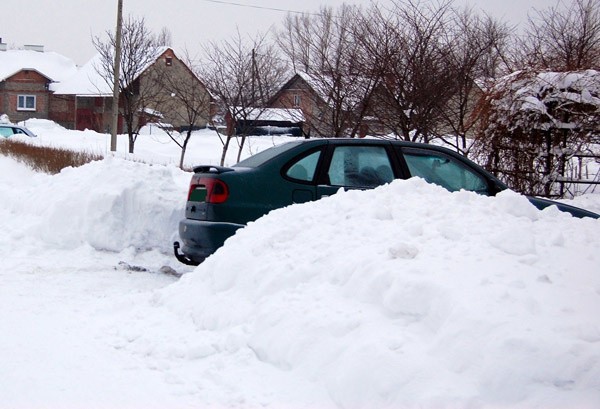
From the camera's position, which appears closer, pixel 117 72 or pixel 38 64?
pixel 117 72

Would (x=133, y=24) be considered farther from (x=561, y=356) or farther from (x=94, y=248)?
(x=561, y=356)

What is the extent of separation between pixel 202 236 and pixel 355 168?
174cm

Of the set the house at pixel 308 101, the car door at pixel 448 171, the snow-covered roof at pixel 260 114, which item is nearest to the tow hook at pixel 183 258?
the car door at pixel 448 171

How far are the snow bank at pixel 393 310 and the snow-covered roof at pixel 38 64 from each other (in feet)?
212

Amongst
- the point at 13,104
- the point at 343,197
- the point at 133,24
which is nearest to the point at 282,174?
the point at 343,197

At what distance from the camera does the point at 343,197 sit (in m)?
6.30

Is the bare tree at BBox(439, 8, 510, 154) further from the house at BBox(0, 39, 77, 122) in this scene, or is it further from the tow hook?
the house at BBox(0, 39, 77, 122)

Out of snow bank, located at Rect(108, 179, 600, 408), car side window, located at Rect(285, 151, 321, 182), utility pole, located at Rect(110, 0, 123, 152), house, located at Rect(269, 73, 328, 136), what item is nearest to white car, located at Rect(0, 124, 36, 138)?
utility pole, located at Rect(110, 0, 123, 152)

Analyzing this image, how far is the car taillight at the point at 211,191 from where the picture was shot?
728 cm

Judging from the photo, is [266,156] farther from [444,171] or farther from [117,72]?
[117,72]

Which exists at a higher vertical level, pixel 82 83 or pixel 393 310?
pixel 82 83

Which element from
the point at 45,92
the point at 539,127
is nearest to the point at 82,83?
the point at 45,92

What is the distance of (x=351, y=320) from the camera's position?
4305 millimetres

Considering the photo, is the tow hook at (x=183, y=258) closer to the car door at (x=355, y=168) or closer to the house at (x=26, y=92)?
the car door at (x=355, y=168)
